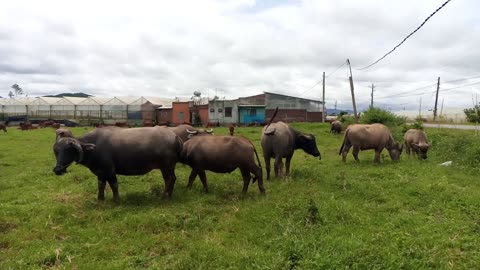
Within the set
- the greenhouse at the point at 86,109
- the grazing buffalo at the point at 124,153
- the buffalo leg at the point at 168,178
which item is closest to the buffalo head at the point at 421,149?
the grazing buffalo at the point at 124,153

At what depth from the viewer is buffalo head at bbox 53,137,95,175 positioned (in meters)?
8.35

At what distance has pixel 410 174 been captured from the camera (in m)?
12.4

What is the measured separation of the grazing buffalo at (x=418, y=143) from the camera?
625 inches

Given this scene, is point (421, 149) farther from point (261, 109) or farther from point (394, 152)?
point (261, 109)

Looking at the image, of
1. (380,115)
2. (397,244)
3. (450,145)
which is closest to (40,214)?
(397,244)

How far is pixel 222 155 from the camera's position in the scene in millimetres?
9555

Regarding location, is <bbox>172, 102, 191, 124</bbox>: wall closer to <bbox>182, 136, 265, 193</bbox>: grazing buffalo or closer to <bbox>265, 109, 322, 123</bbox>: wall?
<bbox>265, 109, 322, 123</bbox>: wall

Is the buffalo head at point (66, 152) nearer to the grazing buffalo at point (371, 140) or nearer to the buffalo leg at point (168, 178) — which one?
the buffalo leg at point (168, 178)

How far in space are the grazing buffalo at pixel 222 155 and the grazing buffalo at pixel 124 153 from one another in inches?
18.0

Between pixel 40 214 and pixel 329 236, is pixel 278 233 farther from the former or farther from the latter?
pixel 40 214

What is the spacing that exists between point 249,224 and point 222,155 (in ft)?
8.07

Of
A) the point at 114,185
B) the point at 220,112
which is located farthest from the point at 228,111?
the point at 114,185

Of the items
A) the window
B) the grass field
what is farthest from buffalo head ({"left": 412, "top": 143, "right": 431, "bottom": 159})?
the window

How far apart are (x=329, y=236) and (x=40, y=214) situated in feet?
19.6
